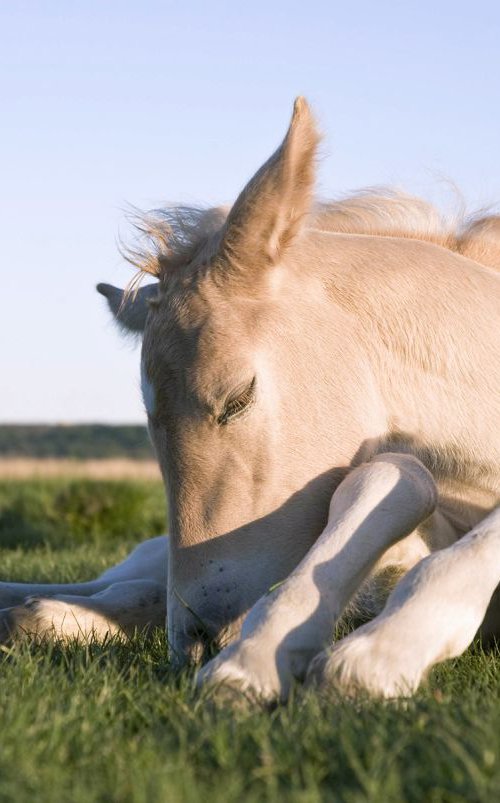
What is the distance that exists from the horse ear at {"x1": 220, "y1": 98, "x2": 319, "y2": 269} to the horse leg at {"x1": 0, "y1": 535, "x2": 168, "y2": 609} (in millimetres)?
1815

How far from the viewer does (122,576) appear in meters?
5.13

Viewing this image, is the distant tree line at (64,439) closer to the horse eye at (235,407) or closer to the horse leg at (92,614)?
the horse leg at (92,614)

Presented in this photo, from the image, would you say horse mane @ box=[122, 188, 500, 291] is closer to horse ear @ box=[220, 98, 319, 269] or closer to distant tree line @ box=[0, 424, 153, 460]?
horse ear @ box=[220, 98, 319, 269]

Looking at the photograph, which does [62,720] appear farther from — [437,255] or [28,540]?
[28,540]

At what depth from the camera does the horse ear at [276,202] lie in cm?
345

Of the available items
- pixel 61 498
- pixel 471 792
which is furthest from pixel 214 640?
pixel 61 498

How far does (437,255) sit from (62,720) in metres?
2.40

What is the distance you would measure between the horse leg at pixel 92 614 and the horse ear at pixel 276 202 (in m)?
1.35

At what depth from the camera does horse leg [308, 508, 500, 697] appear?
2.43 metres

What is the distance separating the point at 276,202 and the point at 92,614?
1699 mm

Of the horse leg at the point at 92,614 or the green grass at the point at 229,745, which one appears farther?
the horse leg at the point at 92,614

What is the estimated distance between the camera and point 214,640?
3.13 m

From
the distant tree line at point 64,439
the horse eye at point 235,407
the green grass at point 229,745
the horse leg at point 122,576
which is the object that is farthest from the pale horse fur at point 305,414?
the distant tree line at point 64,439

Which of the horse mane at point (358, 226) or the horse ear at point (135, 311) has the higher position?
the horse mane at point (358, 226)
